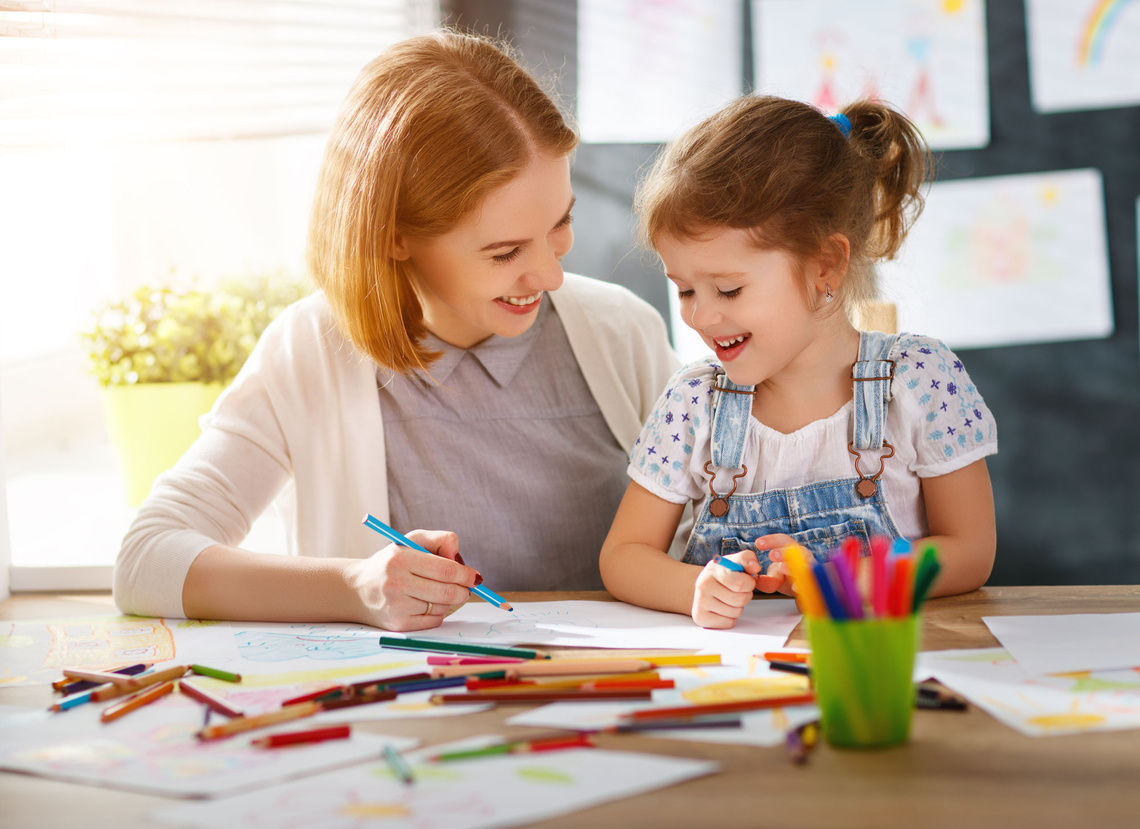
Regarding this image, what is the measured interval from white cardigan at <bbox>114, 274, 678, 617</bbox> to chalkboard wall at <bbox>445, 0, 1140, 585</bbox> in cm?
89

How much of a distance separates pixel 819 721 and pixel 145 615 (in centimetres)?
71

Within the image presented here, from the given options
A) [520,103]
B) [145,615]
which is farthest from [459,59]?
[145,615]

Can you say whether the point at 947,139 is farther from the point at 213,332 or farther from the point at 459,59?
the point at 213,332

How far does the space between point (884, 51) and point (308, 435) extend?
1609 mm

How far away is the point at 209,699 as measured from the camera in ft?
2.31

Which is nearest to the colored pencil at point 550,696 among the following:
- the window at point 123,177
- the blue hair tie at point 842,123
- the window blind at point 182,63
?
the blue hair tie at point 842,123

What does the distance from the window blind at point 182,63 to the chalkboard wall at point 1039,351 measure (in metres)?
0.40

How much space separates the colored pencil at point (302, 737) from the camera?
61 cm

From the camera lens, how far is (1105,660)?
0.72 m

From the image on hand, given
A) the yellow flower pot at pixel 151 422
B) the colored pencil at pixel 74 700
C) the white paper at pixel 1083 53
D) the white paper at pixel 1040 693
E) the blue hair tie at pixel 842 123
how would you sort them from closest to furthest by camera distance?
the white paper at pixel 1040 693 < the colored pencil at pixel 74 700 < the blue hair tie at pixel 842 123 < the yellow flower pot at pixel 151 422 < the white paper at pixel 1083 53

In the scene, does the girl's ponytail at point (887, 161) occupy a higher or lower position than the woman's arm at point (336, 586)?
higher

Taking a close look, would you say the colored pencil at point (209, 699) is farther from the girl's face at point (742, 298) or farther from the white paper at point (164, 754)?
the girl's face at point (742, 298)

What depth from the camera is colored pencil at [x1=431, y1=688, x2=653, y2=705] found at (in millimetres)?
678

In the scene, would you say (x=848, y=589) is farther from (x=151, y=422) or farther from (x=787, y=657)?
(x=151, y=422)
